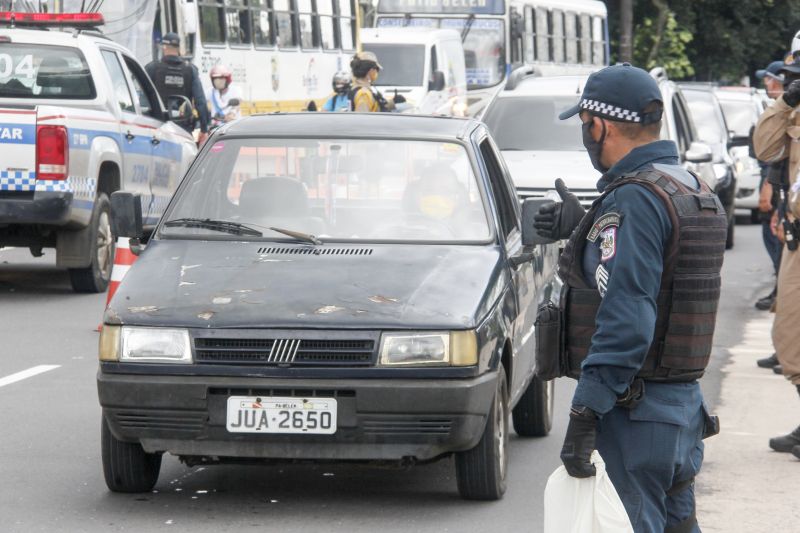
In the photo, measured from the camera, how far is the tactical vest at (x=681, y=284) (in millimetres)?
4211

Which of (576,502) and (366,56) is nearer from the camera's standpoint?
(576,502)

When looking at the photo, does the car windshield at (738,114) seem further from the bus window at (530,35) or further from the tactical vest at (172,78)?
the tactical vest at (172,78)

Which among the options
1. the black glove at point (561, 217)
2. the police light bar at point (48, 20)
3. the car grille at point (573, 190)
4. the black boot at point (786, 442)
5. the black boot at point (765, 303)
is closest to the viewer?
the black glove at point (561, 217)

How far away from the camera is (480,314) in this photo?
6.41 m

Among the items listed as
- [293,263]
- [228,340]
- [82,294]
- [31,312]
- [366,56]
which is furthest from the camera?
[366,56]

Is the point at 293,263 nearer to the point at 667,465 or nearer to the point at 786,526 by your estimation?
the point at 786,526

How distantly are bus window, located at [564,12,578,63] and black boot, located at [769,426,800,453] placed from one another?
3210 centimetres

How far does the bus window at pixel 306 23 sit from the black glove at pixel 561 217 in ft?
74.1

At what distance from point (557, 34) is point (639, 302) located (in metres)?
35.1

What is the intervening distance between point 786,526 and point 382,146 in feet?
8.01

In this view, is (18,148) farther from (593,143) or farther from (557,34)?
(557,34)

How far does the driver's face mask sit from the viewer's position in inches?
289

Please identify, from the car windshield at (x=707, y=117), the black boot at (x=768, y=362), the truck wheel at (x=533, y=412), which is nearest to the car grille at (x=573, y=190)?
the black boot at (x=768, y=362)

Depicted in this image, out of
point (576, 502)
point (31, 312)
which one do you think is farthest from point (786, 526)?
point (31, 312)
